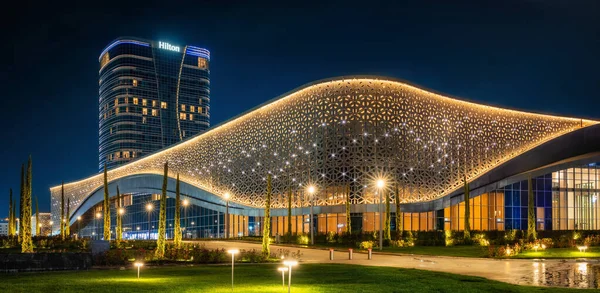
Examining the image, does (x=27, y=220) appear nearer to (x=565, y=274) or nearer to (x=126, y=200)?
(x=565, y=274)

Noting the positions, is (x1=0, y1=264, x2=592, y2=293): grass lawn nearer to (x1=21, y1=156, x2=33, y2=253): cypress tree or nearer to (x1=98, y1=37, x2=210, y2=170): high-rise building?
(x1=21, y1=156, x2=33, y2=253): cypress tree

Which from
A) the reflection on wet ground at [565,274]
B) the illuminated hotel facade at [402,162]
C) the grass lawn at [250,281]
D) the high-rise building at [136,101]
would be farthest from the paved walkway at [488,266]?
the high-rise building at [136,101]

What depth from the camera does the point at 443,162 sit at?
238ft

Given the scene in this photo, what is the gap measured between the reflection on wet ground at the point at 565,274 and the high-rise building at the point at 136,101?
541 feet

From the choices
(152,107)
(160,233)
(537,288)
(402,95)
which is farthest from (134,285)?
(152,107)

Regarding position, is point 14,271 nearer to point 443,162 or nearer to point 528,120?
point 443,162

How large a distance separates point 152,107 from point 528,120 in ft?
439

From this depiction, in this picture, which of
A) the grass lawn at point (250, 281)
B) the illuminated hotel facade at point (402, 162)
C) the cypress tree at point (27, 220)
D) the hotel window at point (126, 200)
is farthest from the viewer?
the hotel window at point (126, 200)

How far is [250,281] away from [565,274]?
1374 cm

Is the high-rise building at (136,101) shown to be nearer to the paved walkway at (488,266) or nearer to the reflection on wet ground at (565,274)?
the paved walkway at (488,266)

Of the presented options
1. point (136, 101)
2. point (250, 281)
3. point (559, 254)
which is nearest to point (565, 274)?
point (559, 254)

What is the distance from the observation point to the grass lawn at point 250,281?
19.1 metres

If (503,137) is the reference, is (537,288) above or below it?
below

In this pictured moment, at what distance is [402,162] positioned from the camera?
225 feet
